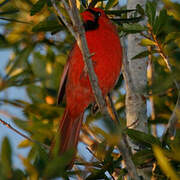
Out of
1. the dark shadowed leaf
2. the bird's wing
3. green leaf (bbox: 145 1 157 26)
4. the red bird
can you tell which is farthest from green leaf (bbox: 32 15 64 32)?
the dark shadowed leaf

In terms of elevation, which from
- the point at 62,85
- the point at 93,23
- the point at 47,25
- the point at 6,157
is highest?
the point at 6,157

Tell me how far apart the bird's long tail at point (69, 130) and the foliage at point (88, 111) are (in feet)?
0.26

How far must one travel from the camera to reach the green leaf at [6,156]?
149cm

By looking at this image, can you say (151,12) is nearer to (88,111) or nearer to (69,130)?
(69,130)

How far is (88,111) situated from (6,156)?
2.48 meters

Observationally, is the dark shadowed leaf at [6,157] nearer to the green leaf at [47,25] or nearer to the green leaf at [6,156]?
the green leaf at [6,156]

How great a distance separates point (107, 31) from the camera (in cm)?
334

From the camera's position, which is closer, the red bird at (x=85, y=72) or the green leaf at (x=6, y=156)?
the green leaf at (x=6, y=156)

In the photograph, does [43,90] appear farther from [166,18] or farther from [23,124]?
[166,18]

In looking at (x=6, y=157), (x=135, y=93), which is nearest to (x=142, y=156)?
(x=135, y=93)

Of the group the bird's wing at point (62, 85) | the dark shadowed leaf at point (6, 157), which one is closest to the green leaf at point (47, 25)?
the bird's wing at point (62, 85)

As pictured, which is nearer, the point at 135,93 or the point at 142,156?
the point at 142,156

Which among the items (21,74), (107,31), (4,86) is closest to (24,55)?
(21,74)

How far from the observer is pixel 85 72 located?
10.9 ft
